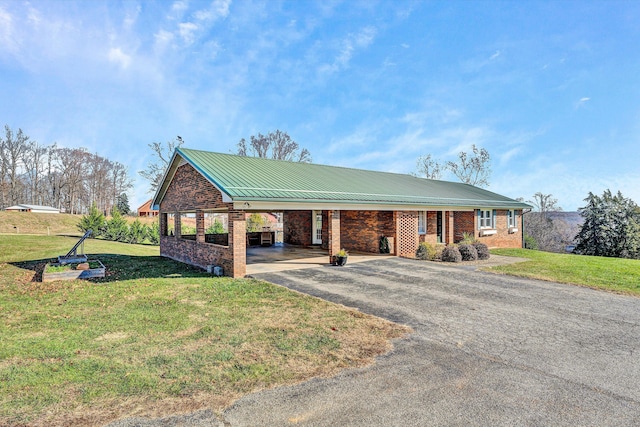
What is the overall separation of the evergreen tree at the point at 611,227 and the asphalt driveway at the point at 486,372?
18.0 metres

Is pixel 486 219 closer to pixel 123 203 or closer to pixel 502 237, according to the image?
pixel 502 237

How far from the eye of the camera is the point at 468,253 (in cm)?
1441

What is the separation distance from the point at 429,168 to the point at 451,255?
90.8 feet

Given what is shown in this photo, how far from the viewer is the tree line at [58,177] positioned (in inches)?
1735

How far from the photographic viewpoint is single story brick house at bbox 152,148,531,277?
36.4ft

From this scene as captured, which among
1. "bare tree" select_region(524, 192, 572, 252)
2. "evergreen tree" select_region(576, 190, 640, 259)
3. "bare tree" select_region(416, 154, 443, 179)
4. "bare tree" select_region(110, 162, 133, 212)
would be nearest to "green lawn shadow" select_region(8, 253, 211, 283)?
"evergreen tree" select_region(576, 190, 640, 259)

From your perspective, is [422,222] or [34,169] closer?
[422,222]

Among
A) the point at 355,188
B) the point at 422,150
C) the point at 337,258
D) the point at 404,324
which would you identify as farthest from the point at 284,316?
the point at 422,150

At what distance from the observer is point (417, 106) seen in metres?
24.5

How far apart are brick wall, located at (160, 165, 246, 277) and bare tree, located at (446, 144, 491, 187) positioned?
108ft

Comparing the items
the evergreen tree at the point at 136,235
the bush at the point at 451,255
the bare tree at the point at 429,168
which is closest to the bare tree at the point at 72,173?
the evergreen tree at the point at 136,235

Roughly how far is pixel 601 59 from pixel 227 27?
17.3m

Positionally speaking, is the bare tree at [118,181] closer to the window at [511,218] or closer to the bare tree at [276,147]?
the bare tree at [276,147]

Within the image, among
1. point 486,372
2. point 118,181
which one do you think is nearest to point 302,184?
point 486,372
